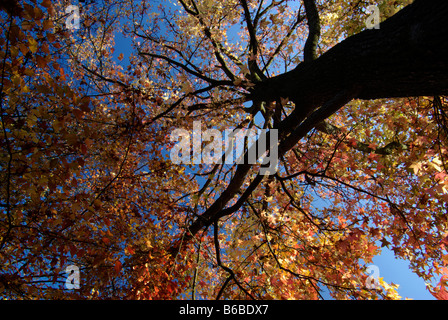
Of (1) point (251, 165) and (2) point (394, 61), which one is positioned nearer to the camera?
(2) point (394, 61)

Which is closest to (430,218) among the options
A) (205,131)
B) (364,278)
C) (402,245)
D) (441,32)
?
(402,245)

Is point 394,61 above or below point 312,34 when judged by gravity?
below

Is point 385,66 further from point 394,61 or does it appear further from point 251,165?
point 251,165

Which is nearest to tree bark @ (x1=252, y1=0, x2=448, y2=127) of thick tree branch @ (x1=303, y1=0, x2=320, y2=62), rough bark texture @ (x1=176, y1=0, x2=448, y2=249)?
rough bark texture @ (x1=176, y1=0, x2=448, y2=249)

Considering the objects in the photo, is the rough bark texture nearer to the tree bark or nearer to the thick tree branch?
the tree bark

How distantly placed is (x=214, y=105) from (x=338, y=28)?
3.26 meters

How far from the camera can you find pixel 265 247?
4.29 metres

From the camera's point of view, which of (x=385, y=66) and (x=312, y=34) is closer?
(x=385, y=66)

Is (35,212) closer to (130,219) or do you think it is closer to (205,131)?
(130,219)

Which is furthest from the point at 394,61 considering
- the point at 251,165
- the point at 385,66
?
the point at 251,165

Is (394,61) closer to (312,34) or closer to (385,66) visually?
(385,66)

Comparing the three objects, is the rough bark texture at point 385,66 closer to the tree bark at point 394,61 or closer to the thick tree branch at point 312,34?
the tree bark at point 394,61

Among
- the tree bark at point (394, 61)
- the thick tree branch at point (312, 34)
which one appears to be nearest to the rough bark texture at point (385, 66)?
the tree bark at point (394, 61)

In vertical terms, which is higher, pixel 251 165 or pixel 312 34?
pixel 312 34
